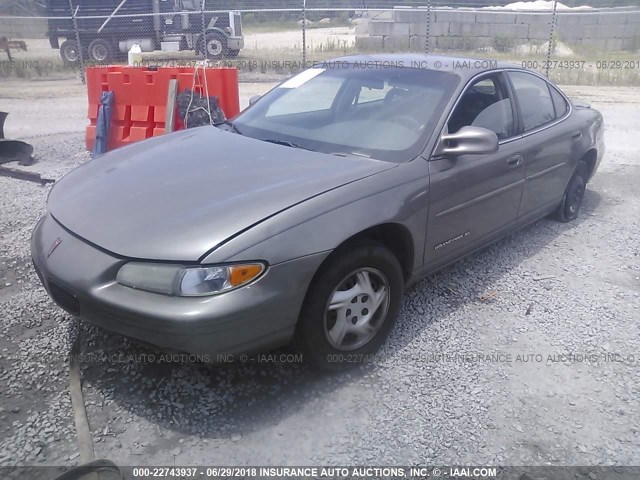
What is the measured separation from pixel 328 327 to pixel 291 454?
0.67 metres

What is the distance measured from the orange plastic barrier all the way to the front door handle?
387 centimetres

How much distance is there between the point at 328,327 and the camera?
284 cm

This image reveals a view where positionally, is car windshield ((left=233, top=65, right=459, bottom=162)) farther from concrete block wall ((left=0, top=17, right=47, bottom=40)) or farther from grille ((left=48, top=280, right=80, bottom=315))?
concrete block wall ((left=0, top=17, right=47, bottom=40))

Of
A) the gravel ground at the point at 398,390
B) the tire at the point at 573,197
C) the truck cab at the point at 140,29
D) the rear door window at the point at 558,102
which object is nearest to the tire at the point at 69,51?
the truck cab at the point at 140,29

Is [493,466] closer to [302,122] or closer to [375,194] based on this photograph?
[375,194]

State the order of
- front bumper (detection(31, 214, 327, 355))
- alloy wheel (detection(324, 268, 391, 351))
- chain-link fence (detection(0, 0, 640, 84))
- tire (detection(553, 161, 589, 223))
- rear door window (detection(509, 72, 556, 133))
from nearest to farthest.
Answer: front bumper (detection(31, 214, 327, 355)), alloy wheel (detection(324, 268, 391, 351)), rear door window (detection(509, 72, 556, 133)), tire (detection(553, 161, 589, 223)), chain-link fence (detection(0, 0, 640, 84))

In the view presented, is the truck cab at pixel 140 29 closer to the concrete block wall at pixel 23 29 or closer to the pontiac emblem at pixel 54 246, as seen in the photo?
the concrete block wall at pixel 23 29

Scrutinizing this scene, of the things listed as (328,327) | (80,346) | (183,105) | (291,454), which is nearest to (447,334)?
(328,327)

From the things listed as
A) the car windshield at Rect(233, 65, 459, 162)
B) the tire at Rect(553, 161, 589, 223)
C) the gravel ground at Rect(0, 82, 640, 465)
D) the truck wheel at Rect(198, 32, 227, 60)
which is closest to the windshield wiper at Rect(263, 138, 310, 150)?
the car windshield at Rect(233, 65, 459, 162)

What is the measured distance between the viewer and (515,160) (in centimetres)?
392

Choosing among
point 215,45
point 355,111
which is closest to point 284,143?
point 355,111

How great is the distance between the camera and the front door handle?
12.7 ft

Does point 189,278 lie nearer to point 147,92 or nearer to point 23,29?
point 147,92

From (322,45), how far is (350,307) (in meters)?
19.5
